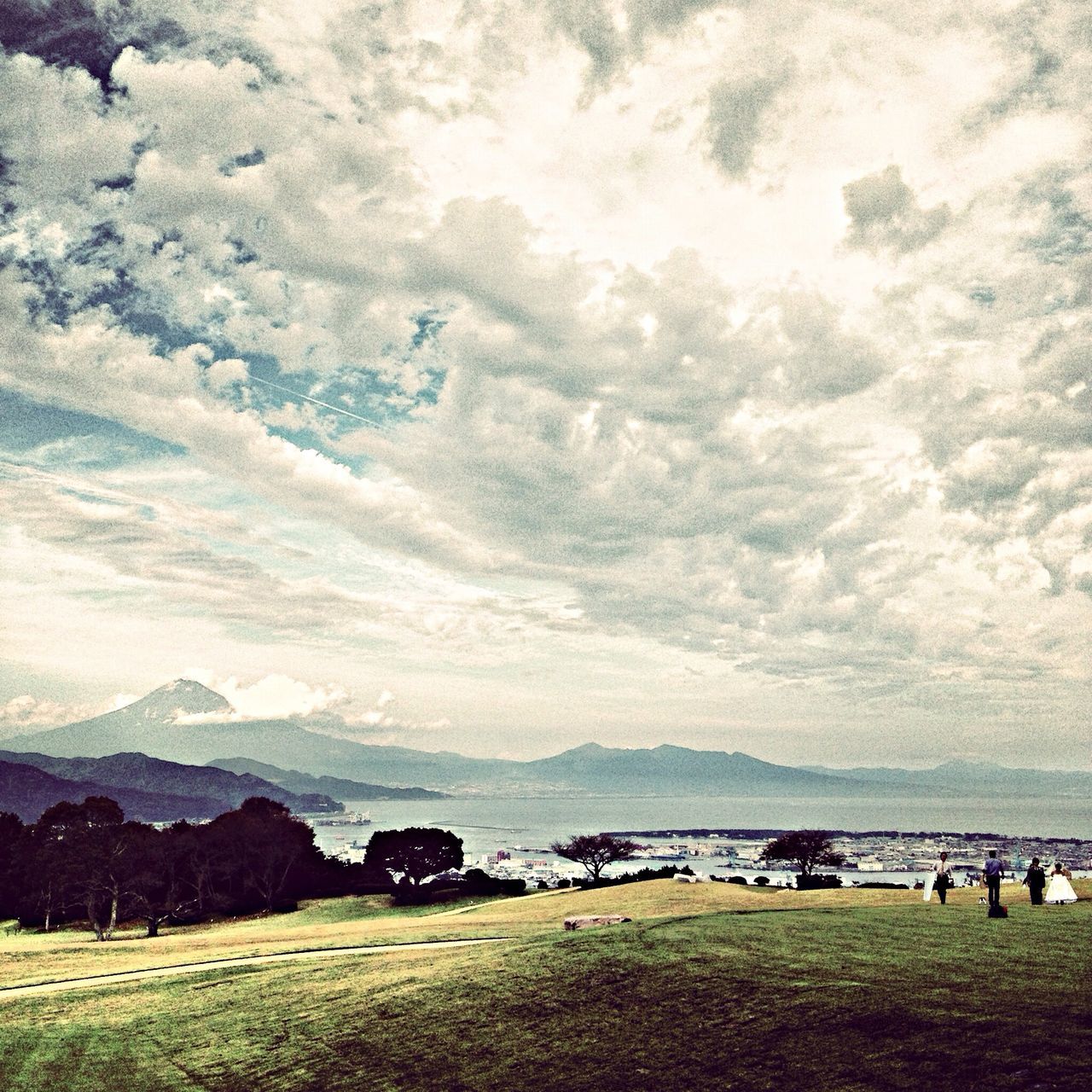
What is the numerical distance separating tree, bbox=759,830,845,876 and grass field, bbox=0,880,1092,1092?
44144 mm

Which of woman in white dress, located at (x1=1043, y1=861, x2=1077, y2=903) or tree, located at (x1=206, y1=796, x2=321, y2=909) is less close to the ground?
woman in white dress, located at (x1=1043, y1=861, x2=1077, y2=903)

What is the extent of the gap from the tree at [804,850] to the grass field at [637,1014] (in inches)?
1738

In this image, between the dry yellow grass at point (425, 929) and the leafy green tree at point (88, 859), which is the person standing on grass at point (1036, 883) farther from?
the leafy green tree at point (88, 859)

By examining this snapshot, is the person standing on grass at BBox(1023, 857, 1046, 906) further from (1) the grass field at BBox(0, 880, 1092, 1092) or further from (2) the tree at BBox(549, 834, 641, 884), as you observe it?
(2) the tree at BBox(549, 834, 641, 884)

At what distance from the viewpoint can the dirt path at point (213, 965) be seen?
98.8 feet

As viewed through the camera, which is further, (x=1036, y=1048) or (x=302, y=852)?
(x=302, y=852)

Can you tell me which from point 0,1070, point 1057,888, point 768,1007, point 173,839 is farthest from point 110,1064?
point 173,839

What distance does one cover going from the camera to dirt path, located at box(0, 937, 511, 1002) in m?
30.1

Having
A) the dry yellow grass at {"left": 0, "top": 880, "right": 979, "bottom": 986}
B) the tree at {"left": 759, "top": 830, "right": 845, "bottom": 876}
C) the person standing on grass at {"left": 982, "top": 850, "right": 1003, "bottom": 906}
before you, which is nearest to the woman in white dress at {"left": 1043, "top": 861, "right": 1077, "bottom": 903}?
the dry yellow grass at {"left": 0, "top": 880, "right": 979, "bottom": 986}

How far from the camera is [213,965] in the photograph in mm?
32125

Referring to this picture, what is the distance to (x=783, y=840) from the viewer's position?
73.5m

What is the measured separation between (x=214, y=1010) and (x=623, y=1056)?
544 inches

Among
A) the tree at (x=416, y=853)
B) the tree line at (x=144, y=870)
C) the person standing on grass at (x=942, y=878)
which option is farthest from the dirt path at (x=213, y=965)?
the tree at (x=416, y=853)

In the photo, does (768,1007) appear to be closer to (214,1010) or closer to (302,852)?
(214,1010)
